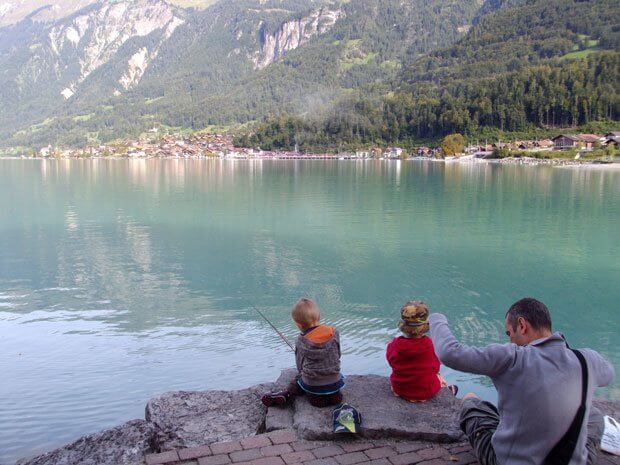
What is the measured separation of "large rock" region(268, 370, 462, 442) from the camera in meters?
3.76

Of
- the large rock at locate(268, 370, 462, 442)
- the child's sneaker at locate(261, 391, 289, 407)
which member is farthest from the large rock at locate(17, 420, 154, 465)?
the large rock at locate(268, 370, 462, 442)

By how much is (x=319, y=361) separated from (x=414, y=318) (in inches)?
31.0

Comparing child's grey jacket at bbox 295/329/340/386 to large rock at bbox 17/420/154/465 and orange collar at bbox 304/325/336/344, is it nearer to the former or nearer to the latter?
orange collar at bbox 304/325/336/344

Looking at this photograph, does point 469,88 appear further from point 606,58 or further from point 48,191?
point 48,191

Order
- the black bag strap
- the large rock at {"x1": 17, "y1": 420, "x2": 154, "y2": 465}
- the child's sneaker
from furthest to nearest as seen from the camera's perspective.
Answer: the child's sneaker, the large rock at {"x1": 17, "y1": 420, "x2": 154, "y2": 465}, the black bag strap

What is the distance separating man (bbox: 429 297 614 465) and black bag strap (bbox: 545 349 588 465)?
15 mm

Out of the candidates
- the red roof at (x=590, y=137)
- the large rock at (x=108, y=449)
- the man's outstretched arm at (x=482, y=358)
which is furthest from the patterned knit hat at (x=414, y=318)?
the red roof at (x=590, y=137)

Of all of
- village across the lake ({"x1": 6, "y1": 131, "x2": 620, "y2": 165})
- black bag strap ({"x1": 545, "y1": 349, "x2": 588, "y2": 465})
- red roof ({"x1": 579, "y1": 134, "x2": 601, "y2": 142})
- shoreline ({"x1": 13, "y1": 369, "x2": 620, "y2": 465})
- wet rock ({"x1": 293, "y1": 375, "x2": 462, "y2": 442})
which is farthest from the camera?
red roof ({"x1": 579, "y1": 134, "x2": 601, "y2": 142})

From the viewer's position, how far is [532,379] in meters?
2.66

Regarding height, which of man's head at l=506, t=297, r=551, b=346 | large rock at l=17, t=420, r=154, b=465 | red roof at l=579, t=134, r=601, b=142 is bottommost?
large rock at l=17, t=420, r=154, b=465

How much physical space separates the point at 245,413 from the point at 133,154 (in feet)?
586

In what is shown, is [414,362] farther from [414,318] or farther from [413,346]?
[414,318]

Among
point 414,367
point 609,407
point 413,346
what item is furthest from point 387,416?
point 609,407

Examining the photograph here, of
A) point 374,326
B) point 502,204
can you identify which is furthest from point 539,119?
point 374,326
